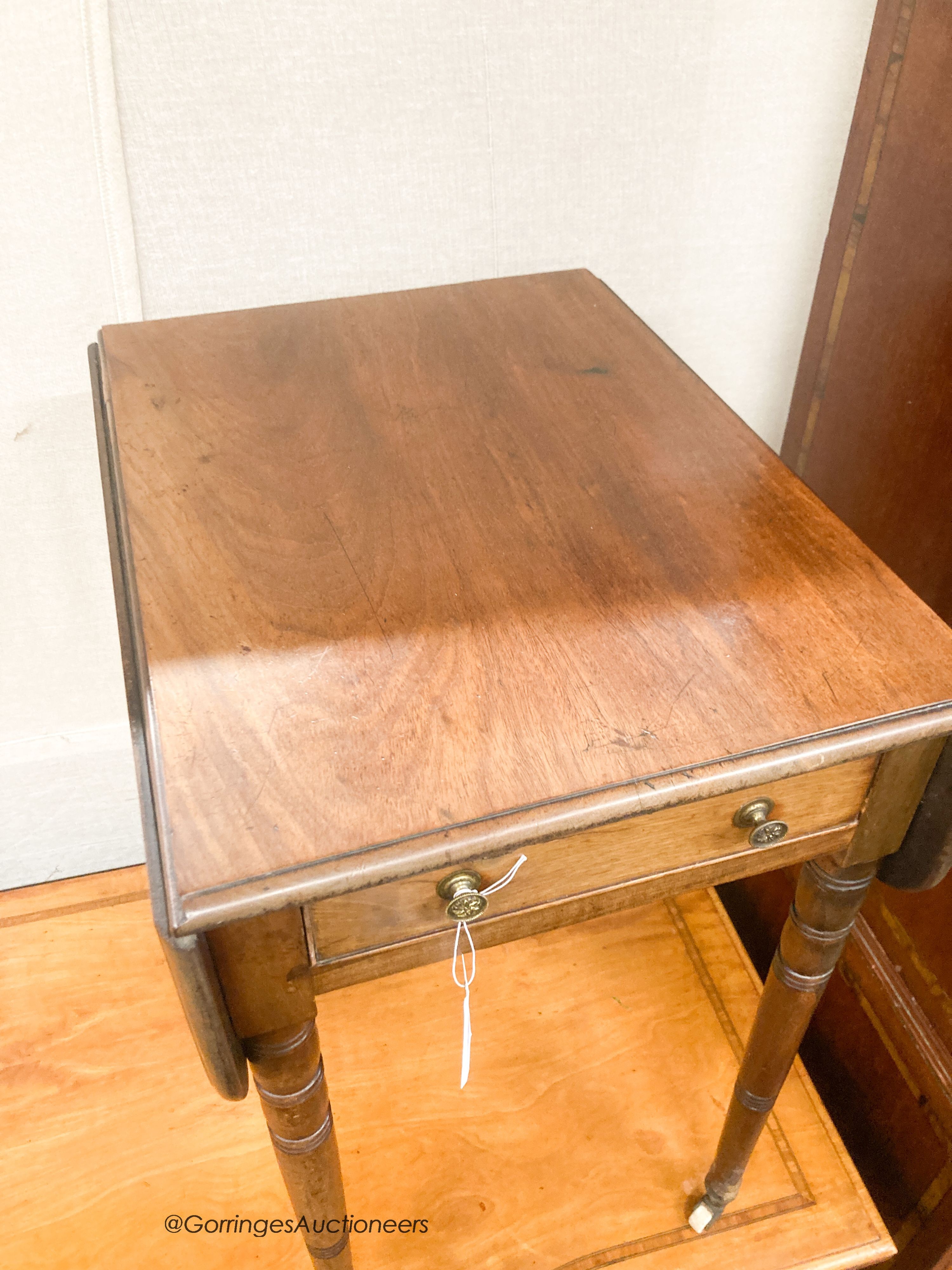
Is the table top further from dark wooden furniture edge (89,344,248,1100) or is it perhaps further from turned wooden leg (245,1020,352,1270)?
turned wooden leg (245,1020,352,1270)

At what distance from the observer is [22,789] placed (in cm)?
126

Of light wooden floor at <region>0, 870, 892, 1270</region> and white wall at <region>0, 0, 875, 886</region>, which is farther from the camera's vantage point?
light wooden floor at <region>0, 870, 892, 1270</region>

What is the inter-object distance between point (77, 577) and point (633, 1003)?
848 millimetres

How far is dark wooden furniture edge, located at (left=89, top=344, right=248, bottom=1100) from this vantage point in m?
0.46

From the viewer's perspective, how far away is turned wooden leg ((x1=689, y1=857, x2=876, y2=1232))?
27.5 inches

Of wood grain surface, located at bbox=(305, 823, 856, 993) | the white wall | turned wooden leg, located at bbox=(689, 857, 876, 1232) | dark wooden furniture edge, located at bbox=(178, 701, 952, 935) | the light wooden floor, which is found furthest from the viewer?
the light wooden floor

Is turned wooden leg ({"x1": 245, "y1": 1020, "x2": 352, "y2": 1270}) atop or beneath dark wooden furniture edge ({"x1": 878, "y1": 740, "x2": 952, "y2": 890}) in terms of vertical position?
beneath

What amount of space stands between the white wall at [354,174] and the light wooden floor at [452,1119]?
0.44m

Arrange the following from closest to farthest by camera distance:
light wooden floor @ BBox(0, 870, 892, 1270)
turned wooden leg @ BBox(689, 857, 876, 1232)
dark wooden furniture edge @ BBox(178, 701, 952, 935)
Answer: dark wooden furniture edge @ BBox(178, 701, 952, 935), turned wooden leg @ BBox(689, 857, 876, 1232), light wooden floor @ BBox(0, 870, 892, 1270)

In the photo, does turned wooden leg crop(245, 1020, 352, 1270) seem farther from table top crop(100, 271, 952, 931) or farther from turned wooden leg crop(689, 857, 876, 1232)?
turned wooden leg crop(689, 857, 876, 1232)

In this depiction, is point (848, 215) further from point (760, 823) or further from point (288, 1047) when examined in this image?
point (288, 1047)

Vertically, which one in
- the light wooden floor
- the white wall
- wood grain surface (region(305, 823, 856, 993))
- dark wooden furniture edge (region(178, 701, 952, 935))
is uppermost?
the white wall

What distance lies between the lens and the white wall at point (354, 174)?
2.86ft

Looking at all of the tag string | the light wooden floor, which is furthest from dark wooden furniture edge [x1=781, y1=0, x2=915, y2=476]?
the tag string
